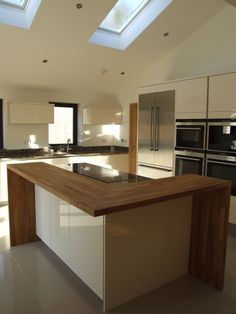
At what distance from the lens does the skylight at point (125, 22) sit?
3.97m

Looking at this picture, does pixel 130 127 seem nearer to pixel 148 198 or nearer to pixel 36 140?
pixel 36 140

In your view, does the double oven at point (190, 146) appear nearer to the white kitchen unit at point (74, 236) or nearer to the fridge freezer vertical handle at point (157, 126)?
the fridge freezer vertical handle at point (157, 126)

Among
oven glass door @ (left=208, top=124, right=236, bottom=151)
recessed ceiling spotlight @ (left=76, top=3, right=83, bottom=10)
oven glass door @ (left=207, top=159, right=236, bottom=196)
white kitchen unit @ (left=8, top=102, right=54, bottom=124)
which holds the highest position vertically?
recessed ceiling spotlight @ (left=76, top=3, right=83, bottom=10)

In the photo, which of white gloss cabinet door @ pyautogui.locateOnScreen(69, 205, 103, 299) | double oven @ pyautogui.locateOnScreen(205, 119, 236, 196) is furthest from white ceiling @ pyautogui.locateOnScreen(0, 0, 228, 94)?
white gloss cabinet door @ pyautogui.locateOnScreen(69, 205, 103, 299)

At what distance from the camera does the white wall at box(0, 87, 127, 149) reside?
16.6 ft

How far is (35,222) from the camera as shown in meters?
3.32

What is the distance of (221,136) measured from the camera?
360cm

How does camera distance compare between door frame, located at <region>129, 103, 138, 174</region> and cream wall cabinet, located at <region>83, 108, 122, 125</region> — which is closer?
cream wall cabinet, located at <region>83, 108, 122, 125</region>

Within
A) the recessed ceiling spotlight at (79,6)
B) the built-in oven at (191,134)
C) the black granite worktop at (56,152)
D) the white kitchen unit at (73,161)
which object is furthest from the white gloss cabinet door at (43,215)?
the recessed ceiling spotlight at (79,6)

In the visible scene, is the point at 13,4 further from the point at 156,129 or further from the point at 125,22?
the point at 156,129

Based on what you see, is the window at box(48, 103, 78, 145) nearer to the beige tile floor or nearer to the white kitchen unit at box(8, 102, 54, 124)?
the white kitchen unit at box(8, 102, 54, 124)

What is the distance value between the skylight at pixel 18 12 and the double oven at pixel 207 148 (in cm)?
247

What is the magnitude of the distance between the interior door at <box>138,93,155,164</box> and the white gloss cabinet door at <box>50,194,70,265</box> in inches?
87.4

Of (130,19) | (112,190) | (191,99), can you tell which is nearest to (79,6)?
(130,19)
